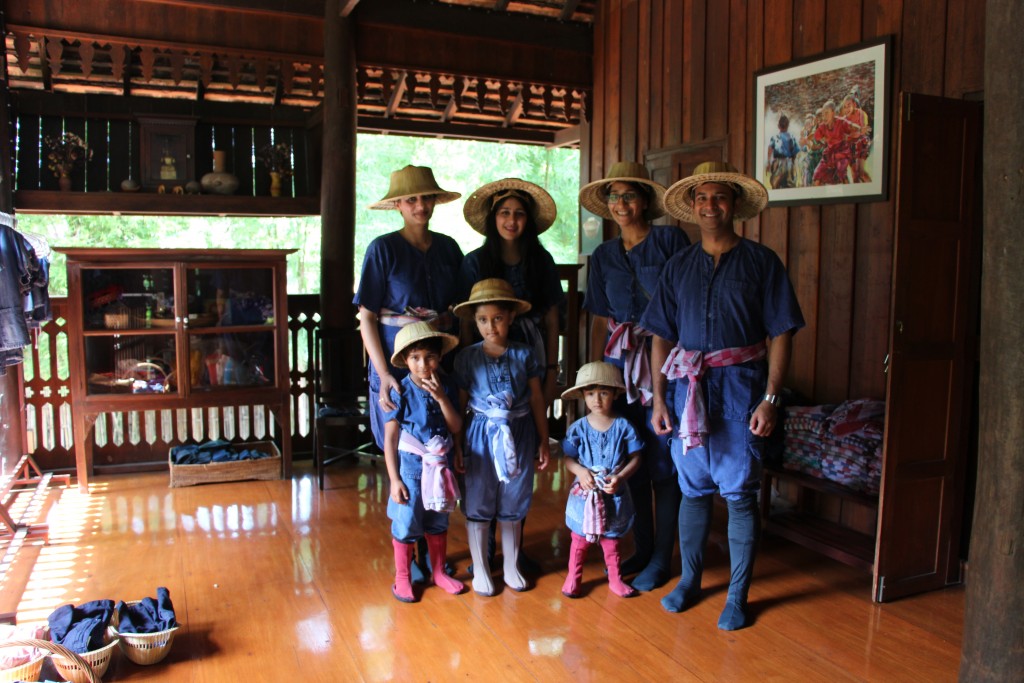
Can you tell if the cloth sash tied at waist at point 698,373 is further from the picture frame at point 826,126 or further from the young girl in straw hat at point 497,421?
the picture frame at point 826,126

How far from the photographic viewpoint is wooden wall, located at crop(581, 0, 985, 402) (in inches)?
150

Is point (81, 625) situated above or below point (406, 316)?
below

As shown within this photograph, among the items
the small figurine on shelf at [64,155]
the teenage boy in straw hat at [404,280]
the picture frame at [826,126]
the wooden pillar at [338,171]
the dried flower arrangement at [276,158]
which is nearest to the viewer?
the teenage boy in straw hat at [404,280]

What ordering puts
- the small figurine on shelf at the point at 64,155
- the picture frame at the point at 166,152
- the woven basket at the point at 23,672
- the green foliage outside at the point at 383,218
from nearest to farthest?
1. the woven basket at the point at 23,672
2. the small figurine on shelf at the point at 64,155
3. the picture frame at the point at 166,152
4. the green foliage outside at the point at 383,218

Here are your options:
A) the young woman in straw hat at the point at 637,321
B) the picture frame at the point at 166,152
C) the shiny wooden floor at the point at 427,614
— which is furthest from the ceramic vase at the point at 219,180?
the young woman in straw hat at the point at 637,321

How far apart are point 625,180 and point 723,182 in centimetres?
46

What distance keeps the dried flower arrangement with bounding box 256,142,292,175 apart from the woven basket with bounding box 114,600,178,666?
13.4 feet

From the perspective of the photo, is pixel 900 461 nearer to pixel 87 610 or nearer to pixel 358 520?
pixel 358 520

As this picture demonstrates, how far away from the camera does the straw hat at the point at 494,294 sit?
10.8 ft

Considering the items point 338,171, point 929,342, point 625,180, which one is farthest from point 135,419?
point 929,342

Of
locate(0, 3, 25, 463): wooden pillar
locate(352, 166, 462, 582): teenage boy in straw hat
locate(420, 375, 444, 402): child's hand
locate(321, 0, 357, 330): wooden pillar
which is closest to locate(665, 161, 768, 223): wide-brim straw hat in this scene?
locate(352, 166, 462, 582): teenage boy in straw hat

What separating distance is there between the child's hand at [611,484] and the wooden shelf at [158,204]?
3.63 m

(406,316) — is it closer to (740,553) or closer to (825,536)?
(740,553)

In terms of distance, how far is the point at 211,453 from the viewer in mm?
5352
